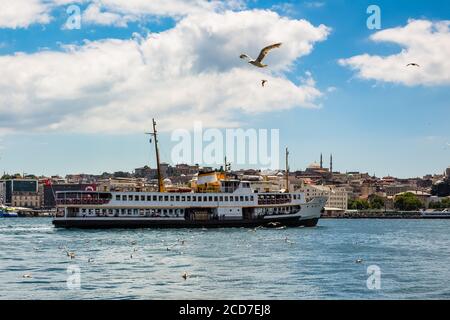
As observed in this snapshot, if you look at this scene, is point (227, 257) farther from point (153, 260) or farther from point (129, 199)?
point (129, 199)

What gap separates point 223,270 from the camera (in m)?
24.7

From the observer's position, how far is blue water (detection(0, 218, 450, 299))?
19.6 m

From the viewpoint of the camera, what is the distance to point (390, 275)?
78.4 feet

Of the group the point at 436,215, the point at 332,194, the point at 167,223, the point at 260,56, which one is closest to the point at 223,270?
the point at 260,56

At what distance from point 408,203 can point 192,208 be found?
10441cm

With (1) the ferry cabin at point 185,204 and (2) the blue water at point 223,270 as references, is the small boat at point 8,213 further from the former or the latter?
(2) the blue water at point 223,270

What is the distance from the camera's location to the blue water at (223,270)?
19562 millimetres

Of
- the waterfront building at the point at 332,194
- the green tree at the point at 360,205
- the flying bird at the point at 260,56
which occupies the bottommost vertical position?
the green tree at the point at 360,205

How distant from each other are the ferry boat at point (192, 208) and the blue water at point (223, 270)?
53.6 feet

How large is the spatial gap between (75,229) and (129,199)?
4.68m
